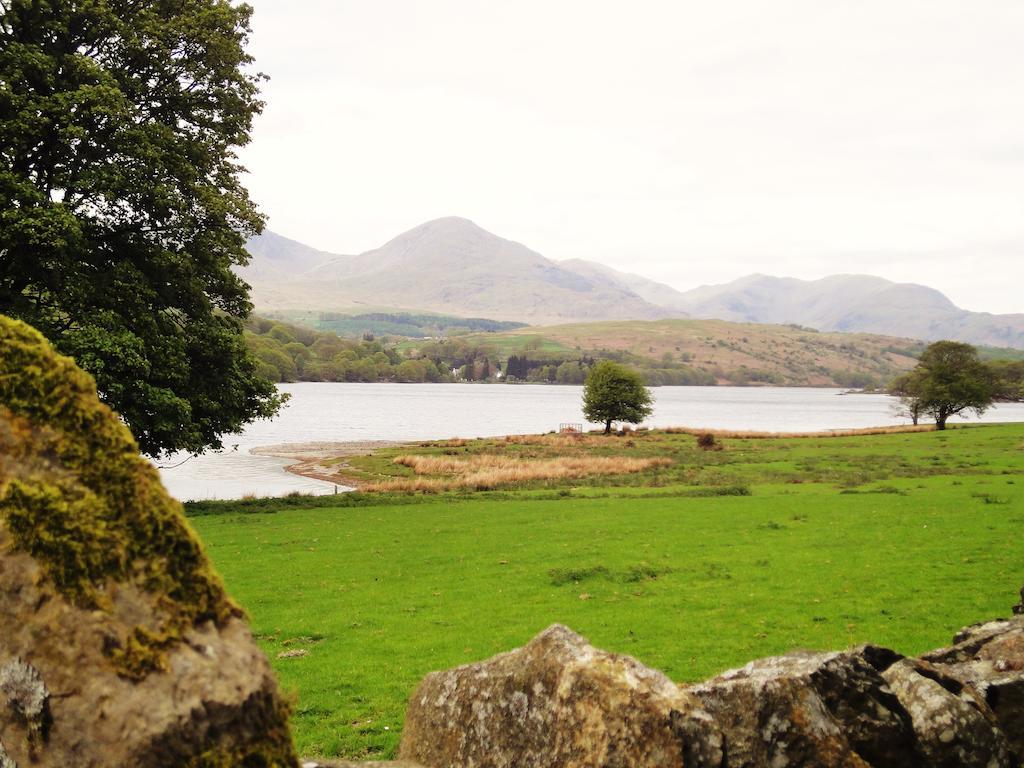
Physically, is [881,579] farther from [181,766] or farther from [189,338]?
[189,338]

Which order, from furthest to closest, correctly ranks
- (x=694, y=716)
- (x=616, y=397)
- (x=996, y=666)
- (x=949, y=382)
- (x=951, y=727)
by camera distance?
1. (x=616, y=397)
2. (x=949, y=382)
3. (x=996, y=666)
4. (x=951, y=727)
5. (x=694, y=716)

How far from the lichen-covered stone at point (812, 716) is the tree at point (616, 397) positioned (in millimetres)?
87664

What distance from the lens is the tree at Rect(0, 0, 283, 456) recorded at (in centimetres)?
2517

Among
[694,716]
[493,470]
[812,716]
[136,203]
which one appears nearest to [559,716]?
[694,716]

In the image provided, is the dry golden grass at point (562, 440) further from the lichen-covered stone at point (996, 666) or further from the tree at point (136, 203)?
the lichen-covered stone at point (996, 666)

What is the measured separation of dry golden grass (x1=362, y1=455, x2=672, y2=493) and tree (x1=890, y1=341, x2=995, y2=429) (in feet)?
157

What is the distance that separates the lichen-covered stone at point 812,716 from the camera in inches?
272

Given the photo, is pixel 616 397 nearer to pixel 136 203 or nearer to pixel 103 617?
pixel 136 203

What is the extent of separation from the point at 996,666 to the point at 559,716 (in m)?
6.22

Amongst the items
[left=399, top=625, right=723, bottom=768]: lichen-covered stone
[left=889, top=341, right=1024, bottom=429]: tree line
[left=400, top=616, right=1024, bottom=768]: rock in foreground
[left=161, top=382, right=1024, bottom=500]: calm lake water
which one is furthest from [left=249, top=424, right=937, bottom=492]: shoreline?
[left=400, top=616, right=1024, bottom=768]: rock in foreground

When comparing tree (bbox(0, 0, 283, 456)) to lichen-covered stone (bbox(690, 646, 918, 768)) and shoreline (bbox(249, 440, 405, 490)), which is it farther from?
shoreline (bbox(249, 440, 405, 490))

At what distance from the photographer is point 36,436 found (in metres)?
4.43

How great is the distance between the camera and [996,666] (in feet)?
30.9

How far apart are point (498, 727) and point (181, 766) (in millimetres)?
4058
